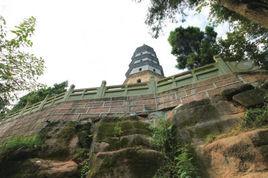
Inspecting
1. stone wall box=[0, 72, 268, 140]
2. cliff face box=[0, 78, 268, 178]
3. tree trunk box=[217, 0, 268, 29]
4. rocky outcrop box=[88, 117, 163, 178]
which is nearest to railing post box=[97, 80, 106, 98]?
stone wall box=[0, 72, 268, 140]

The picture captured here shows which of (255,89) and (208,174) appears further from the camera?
(255,89)

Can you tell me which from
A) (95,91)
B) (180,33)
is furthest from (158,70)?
(95,91)

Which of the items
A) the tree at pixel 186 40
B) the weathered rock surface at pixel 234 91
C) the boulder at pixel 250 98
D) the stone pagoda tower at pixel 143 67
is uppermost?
the stone pagoda tower at pixel 143 67

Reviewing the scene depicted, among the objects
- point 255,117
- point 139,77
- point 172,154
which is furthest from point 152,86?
point 139,77

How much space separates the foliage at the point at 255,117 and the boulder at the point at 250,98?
1.09 ft

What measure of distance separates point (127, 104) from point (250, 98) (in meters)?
7.27

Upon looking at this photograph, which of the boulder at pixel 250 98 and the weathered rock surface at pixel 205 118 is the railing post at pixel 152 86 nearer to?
the weathered rock surface at pixel 205 118

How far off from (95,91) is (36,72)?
26.7 ft

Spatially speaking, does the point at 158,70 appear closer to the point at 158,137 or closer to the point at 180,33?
the point at 180,33

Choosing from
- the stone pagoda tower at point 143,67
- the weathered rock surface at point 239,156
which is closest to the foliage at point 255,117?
the weathered rock surface at point 239,156

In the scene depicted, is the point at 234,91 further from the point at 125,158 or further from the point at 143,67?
the point at 143,67

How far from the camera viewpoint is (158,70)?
40.8m

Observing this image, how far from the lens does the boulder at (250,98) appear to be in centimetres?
928

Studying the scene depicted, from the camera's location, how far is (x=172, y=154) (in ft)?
28.7
